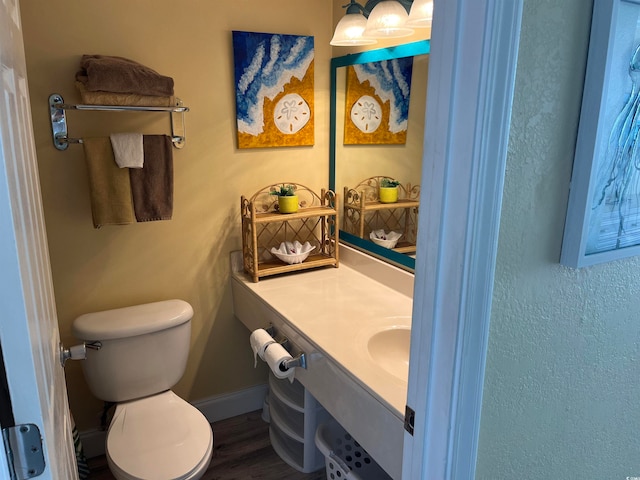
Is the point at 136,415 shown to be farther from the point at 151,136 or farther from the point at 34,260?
the point at 34,260

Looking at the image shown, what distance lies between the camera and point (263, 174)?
2.25 meters

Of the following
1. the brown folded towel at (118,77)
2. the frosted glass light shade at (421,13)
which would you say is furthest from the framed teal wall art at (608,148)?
the brown folded towel at (118,77)

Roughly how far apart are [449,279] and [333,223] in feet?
5.34

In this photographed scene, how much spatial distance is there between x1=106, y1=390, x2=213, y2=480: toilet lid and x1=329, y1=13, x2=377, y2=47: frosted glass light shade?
1681 millimetres

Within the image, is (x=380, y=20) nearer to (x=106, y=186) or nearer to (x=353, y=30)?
(x=353, y=30)

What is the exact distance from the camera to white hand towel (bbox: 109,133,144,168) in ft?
5.87

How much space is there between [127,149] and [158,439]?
3.62ft

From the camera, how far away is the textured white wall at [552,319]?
2.35ft

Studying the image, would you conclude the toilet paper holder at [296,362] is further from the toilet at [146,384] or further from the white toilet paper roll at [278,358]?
the toilet at [146,384]

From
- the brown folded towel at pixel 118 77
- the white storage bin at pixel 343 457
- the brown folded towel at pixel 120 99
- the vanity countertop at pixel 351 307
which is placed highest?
the brown folded towel at pixel 118 77

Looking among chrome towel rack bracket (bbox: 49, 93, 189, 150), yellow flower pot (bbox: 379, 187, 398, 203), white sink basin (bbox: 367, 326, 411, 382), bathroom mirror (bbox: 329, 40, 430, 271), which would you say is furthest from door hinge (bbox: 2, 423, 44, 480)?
yellow flower pot (bbox: 379, 187, 398, 203)

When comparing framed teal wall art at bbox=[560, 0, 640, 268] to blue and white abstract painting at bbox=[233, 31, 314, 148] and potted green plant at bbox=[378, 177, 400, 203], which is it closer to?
potted green plant at bbox=[378, 177, 400, 203]

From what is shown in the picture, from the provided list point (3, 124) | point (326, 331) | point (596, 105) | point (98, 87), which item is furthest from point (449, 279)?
point (98, 87)

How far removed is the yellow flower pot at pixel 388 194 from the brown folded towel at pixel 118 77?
100 centimetres
